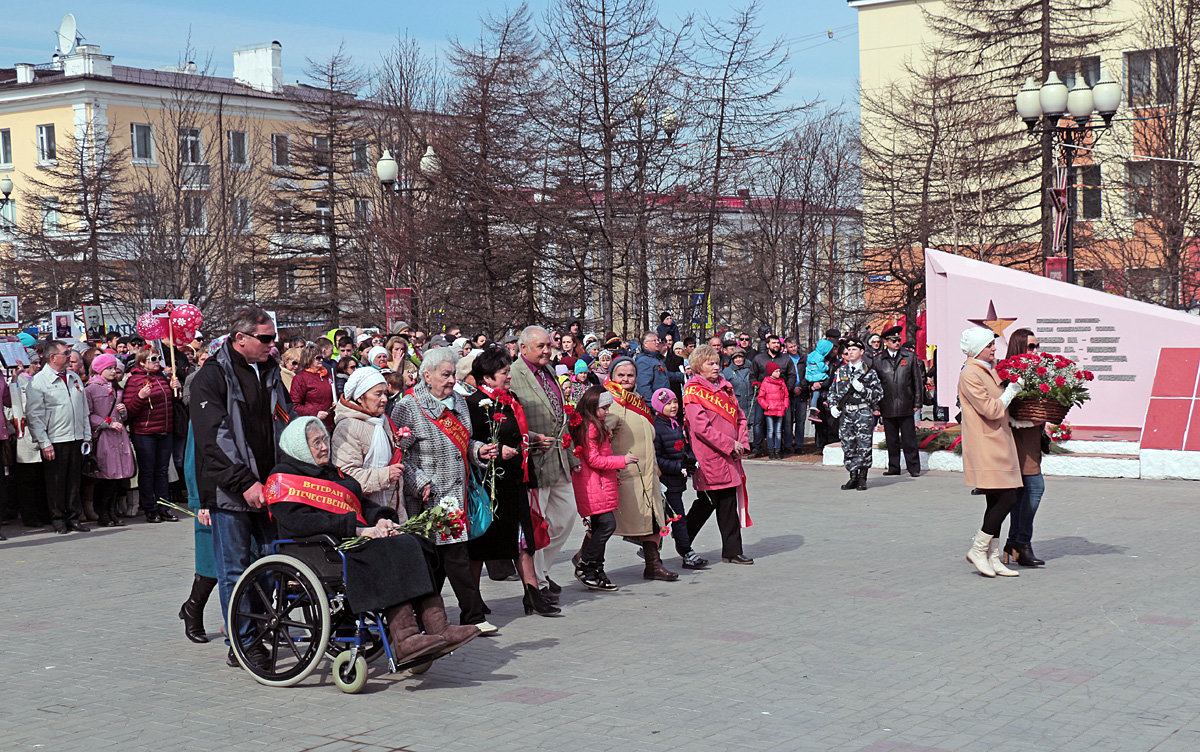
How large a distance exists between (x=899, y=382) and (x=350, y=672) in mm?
11742

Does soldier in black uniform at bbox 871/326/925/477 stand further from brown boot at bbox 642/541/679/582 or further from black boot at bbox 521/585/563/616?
black boot at bbox 521/585/563/616

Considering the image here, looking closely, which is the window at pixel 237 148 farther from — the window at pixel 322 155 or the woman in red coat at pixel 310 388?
the woman in red coat at pixel 310 388

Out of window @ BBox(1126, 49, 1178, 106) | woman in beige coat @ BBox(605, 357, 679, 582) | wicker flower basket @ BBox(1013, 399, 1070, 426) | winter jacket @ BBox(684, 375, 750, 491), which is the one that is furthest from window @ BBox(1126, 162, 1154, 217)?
woman in beige coat @ BBox(605, 357, 679, 582)

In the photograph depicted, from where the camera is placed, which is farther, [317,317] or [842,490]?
[317,317]

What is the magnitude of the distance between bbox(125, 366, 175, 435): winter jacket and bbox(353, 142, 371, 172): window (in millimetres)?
28807

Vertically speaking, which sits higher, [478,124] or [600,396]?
[478,124]

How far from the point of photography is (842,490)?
53.4ft

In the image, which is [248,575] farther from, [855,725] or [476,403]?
[855,725]

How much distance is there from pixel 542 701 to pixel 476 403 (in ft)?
8.45

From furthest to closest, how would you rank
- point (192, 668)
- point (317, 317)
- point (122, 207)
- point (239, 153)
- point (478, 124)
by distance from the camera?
point (239, 153), point (317, 317), point (122, 207), point (478, 124), point (192, 668)

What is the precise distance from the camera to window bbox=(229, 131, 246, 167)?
43.7 metres

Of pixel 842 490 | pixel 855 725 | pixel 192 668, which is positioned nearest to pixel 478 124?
pixel 842 490

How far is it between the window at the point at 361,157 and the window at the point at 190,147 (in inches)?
194

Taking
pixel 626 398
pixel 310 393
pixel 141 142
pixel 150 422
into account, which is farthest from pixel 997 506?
pixel 141 142
